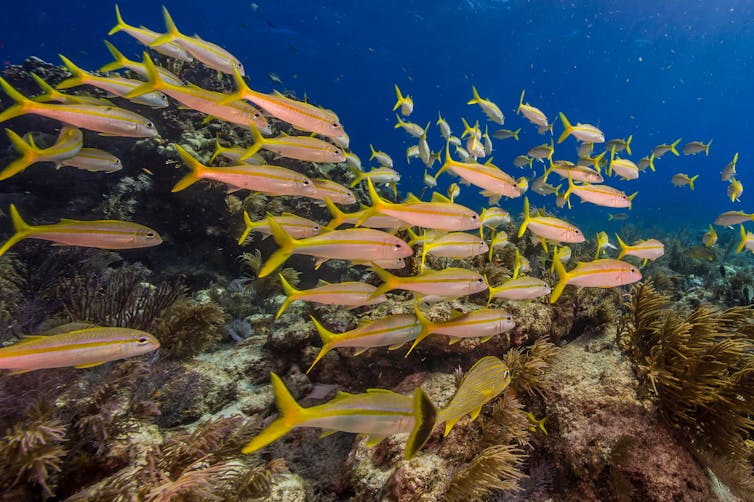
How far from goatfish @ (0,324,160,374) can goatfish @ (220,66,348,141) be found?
8.81ft

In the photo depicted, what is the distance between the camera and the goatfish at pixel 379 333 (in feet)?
10.3

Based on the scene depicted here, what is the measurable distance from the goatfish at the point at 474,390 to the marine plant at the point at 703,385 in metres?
1.70

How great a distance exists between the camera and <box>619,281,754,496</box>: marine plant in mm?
2984

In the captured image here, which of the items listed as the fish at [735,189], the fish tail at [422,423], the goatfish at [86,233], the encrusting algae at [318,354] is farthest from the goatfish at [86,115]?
the fish at [735,189]

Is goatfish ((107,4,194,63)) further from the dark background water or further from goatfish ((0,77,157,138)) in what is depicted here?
the dark background water

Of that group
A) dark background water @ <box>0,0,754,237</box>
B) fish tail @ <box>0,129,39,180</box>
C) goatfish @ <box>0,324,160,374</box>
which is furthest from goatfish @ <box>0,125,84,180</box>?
dark background water @ <box>0,0,754,237</box>

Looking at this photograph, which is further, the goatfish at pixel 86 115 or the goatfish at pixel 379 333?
the goatfish at pixel 86 115

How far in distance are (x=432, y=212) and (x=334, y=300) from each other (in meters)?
1.43

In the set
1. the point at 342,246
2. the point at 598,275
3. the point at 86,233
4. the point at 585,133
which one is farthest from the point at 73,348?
the point at 585,133

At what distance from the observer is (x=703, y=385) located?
310cm

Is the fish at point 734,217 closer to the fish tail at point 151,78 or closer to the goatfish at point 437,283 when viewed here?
the goatfish at point 437,283

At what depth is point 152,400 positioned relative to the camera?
3.42 meters

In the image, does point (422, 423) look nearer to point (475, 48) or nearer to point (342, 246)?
point (342, 246)

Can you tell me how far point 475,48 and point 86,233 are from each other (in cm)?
6637
